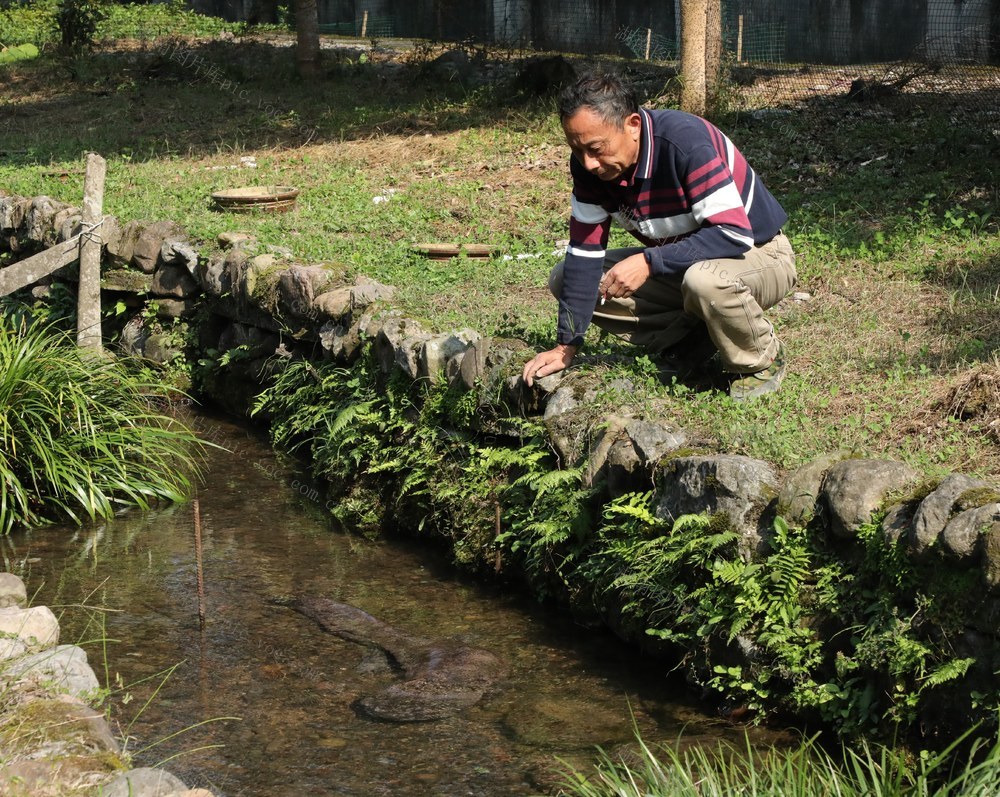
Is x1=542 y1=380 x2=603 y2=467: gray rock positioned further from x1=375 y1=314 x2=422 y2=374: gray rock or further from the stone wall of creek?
x1=375 y1=314 x2=422 y2=374: gray rock

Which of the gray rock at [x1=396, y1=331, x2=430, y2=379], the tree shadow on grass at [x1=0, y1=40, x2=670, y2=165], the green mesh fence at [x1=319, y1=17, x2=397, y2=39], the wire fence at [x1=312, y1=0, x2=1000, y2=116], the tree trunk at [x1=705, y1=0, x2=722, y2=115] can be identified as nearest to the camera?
the gray rock at [x1=396, y1=331, x2=430, y2=379]

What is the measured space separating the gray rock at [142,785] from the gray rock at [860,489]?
2261mm

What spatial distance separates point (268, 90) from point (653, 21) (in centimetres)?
630

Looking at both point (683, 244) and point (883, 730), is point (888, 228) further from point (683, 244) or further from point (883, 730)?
point (883, 730)

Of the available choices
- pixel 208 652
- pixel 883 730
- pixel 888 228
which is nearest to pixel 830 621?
pixel 883 730

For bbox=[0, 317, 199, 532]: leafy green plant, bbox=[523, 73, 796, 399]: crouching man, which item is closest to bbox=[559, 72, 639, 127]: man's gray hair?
bbox=[523, 73, 796, 399]: crouching man

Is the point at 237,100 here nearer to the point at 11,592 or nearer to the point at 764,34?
the point at 764,34

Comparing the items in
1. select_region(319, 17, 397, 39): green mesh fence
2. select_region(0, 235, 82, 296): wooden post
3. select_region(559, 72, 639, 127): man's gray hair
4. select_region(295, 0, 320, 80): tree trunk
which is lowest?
select_region(0, 235, 82, 296): wooden post

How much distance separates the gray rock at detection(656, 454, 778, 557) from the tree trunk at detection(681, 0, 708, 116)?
25.3 feet

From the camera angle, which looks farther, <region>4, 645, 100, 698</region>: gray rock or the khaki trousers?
the khaki trousers

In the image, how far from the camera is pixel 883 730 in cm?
376

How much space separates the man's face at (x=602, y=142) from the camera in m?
4.60

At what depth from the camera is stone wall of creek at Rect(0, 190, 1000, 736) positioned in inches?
142

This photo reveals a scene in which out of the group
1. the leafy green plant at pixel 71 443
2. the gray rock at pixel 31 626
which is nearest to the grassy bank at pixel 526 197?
the leafy green plant at pixel 71 443
